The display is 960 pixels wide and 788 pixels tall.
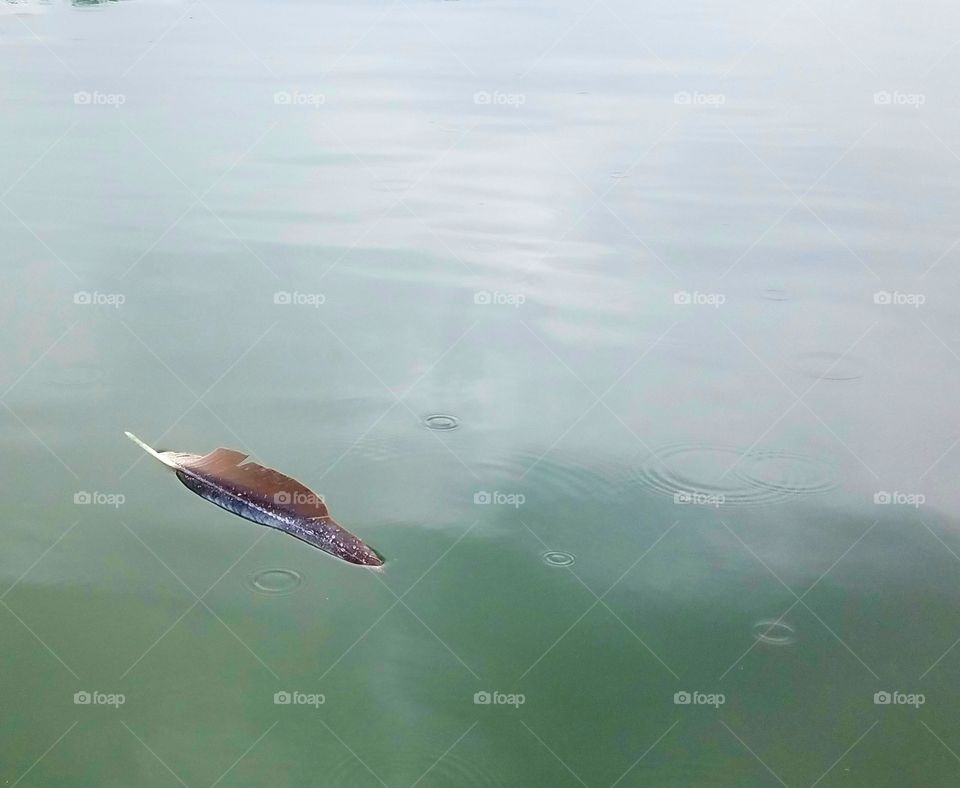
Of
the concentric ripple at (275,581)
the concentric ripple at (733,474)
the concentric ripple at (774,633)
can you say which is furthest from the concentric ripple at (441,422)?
the concentric ripple at (774,633)

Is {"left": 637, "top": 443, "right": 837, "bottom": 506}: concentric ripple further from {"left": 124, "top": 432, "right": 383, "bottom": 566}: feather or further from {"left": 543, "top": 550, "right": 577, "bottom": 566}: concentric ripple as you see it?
{"left": 124, "top": 432, "right": 383, "bottom": 566}: feather

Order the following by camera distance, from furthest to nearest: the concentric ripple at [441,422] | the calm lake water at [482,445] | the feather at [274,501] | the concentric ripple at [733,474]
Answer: the concentric ripple at [441,422], the concentric ripple at [733,474], the feather at [274,501], the calm lake water at [482,445]

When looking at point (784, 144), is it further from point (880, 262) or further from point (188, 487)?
point (188, 487)

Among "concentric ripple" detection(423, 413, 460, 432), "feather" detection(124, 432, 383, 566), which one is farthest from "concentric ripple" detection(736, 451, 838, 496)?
"feather" detection(124, 432, 383, 566)

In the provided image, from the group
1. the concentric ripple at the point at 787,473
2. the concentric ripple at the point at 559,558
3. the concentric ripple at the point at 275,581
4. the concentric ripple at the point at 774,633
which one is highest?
the concentric ripple at the point at 787,473

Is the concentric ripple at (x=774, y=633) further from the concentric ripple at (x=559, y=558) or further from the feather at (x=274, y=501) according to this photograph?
the feather at (x=274, y=501)

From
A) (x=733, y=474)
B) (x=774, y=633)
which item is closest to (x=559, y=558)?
(x=774, y=633)

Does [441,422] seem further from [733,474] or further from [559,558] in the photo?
A: [733,474]
